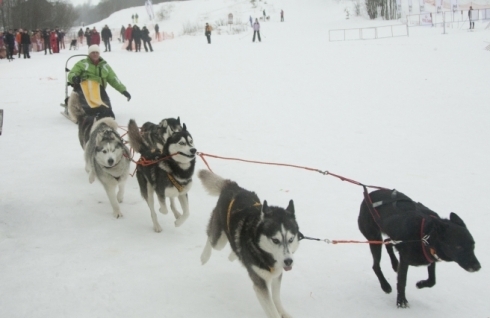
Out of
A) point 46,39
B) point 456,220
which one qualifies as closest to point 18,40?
point 46,39

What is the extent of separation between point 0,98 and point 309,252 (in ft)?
33.0

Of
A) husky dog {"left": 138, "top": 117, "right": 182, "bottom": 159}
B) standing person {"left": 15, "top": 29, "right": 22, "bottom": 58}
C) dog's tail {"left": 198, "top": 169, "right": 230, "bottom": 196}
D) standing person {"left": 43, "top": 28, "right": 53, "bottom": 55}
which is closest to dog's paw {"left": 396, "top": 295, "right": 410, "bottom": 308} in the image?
dog's tail {"left": 198, "top": 169, "right": 230, "bottom": 196}

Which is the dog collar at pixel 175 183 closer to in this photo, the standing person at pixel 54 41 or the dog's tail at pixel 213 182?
the dog's tail at pixel 213 182

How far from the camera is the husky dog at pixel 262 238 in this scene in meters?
2.68

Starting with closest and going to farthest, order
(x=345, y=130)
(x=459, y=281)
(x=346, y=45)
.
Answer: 1. (x=459, y=281)
2. (x=345, y=130)
3. (x=346, y=45)

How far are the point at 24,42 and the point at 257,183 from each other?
19.0 m

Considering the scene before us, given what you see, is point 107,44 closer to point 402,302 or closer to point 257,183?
point 257,183

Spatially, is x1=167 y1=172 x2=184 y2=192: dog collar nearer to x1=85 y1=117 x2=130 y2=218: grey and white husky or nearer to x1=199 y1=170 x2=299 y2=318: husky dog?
x1=85 y1=117 x2=130 y2=218: grey and white husky

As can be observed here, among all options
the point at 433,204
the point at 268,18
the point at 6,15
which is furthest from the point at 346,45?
the point at 6,15

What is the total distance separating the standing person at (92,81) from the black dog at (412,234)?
4519 millimetres

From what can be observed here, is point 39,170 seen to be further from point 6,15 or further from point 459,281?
point 6,15

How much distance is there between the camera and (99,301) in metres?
3.00

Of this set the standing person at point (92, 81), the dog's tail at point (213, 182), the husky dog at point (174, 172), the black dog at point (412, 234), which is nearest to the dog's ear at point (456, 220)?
the black dog at point (412, 234)

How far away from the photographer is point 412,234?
9.45ft
